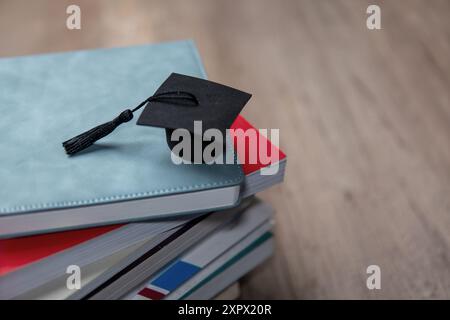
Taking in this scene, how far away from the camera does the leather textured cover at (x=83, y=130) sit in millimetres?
623

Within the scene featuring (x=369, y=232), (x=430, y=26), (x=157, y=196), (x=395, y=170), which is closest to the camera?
(x=157, y=196)

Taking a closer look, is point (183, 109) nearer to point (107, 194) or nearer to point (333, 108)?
point (107, 194)

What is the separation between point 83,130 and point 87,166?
2.8 inches

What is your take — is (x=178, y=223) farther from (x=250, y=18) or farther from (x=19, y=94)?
(x=250, y=18)

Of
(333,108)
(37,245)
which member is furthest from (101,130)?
(333,108)

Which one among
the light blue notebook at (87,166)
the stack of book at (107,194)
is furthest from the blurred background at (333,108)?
the light blue notebook at (87,166)

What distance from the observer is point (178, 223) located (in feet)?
2.25

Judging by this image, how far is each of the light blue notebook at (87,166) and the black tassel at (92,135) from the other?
0.01 metres

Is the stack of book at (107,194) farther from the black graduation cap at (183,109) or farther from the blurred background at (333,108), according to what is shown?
the blurred background at (333,108)

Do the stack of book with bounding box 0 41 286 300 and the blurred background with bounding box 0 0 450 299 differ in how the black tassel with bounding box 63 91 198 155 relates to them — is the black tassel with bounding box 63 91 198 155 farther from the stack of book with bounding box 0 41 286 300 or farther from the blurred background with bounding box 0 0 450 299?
the blurred background with bounding box 0 0 450 299

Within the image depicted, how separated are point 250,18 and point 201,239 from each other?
936mm

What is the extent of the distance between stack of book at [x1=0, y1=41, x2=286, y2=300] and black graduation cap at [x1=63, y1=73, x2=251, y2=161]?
2 cm
